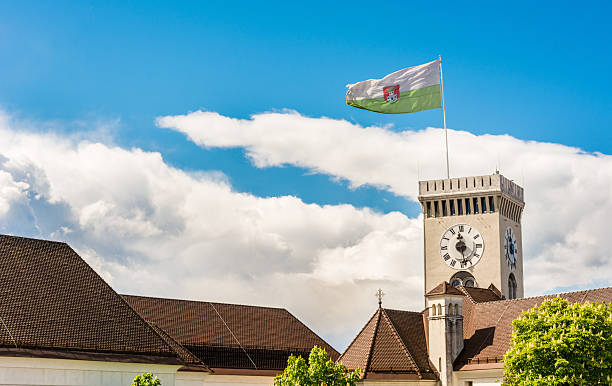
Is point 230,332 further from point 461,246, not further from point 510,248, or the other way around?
point 510,248

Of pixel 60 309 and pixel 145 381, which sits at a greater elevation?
pixel 60 309

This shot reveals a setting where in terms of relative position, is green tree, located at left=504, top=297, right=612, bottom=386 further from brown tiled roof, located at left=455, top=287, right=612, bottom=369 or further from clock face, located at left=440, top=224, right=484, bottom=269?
clock face, located at left=440, top=224, right=484, bottom=269

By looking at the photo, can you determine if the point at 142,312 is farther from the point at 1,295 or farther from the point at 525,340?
the point at 525,340

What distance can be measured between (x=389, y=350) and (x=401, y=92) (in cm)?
1936

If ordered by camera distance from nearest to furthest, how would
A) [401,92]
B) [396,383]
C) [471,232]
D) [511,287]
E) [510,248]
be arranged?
1. [396,383]
2. [401,92]
3. [471,232]
4. [511,287]
5. [510,248]

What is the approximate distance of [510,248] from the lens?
3489 inches

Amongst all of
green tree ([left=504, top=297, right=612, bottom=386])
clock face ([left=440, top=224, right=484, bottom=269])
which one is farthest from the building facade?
green tree ([left=504, top=297, right=612, bottom=386])

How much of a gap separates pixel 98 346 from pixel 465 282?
1912 inches

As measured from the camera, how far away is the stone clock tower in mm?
85375

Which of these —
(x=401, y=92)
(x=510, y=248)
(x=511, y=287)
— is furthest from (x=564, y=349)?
(x=510, y=248)

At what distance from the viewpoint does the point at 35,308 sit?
45.4 meters

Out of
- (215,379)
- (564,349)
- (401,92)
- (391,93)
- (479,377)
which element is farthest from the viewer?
(401,92)

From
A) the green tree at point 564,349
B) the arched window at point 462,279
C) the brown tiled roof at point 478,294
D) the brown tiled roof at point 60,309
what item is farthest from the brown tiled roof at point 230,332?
the arched window at point 462,279

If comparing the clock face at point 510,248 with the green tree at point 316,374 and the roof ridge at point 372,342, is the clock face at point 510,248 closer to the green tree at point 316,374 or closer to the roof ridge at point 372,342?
the roof ridge at point 372,342
